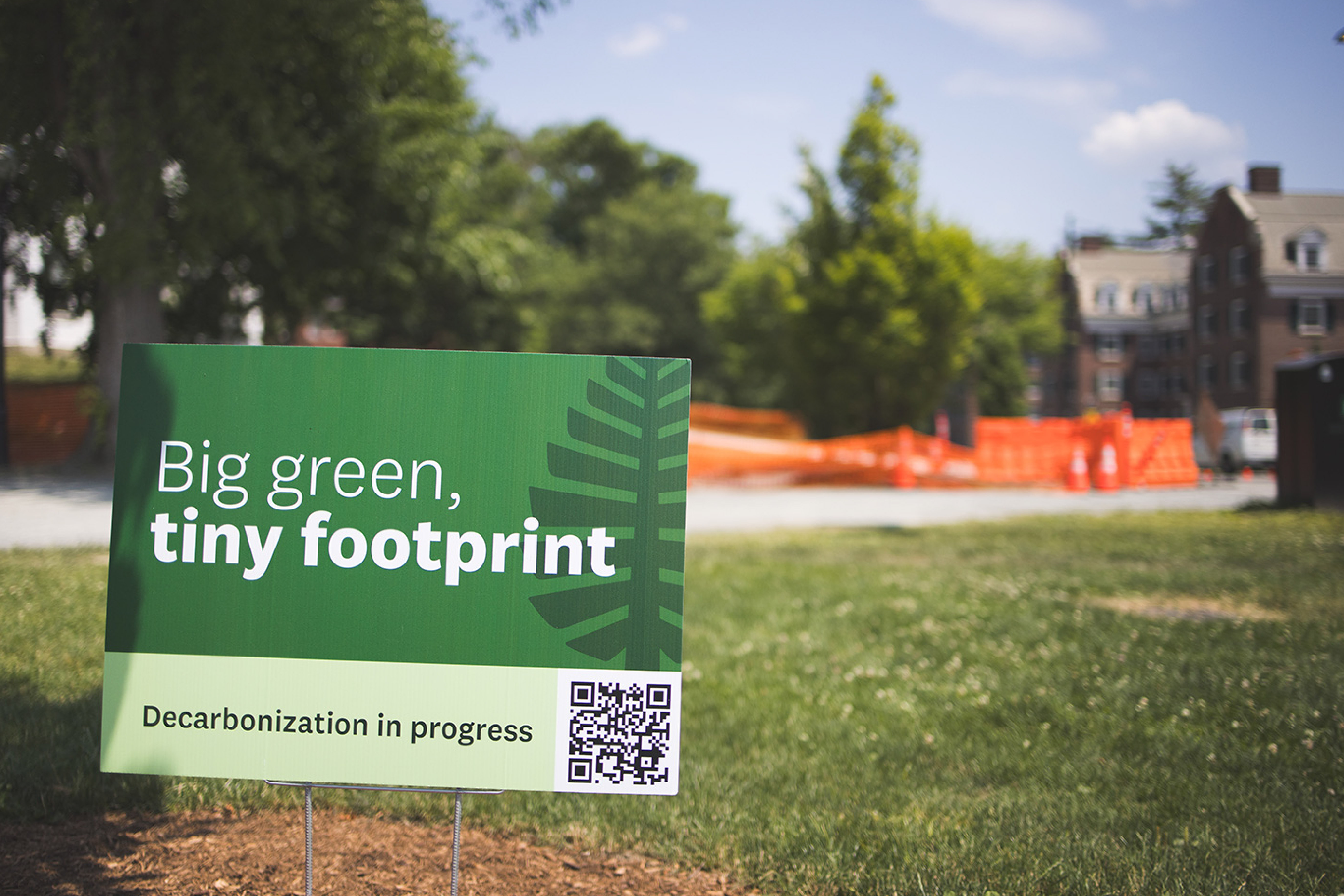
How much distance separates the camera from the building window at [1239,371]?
75.0ft

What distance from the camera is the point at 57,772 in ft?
13.0

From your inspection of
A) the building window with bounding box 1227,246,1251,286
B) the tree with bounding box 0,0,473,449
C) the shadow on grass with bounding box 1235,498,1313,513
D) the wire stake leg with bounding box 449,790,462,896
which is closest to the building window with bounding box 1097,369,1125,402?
the building window with bounding box 1227,246,1251,286

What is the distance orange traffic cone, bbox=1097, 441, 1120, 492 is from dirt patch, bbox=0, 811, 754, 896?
20.5 metres

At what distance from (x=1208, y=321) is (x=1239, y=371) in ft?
7.00

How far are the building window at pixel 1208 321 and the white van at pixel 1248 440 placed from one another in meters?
2.55

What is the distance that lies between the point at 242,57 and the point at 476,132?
1656 centimetres

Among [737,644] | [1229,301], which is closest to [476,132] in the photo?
[1229,301]

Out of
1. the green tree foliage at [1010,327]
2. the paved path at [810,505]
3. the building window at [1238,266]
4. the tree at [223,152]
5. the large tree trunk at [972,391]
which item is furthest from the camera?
the large tree trunk at [972,391]

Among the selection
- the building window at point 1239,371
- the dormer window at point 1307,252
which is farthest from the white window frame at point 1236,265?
the dormer window at point 1307,252

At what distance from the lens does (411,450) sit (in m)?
2.65

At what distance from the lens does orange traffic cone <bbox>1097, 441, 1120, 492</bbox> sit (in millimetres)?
21891

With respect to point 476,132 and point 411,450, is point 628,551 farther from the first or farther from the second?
point 476,132

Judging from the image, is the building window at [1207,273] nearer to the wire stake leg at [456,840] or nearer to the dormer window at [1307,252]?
the dormer window at [1307,252]

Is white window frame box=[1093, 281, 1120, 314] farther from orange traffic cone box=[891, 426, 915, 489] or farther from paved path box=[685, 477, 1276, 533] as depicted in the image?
orange traffic cone box=[891, 426, 915, 489]
